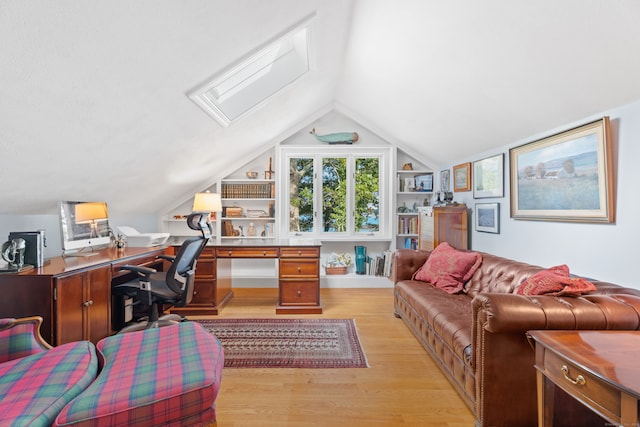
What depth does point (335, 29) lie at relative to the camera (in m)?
2.62

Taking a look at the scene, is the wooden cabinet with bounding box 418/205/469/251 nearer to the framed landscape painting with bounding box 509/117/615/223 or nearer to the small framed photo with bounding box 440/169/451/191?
the small framed photo with bounding box 440/169/451/191

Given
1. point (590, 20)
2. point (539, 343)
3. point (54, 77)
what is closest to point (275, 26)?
point (54, 77)

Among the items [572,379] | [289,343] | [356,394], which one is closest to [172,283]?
[289,343]

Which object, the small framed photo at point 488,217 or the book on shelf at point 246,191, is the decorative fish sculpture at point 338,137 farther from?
the small framed photo at point 488,217

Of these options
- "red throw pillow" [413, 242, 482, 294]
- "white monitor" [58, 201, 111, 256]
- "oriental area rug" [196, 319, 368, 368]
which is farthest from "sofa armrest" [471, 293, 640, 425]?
"white monitor" [58, 201, 111, 256]

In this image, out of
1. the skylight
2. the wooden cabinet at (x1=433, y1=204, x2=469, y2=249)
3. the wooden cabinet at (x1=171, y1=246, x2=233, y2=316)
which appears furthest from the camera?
the wooden cabinet at (x1=433, y1=204, x2=469, y2=249)

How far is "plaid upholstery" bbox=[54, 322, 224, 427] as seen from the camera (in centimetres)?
104

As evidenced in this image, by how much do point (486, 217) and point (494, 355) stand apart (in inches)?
83.2

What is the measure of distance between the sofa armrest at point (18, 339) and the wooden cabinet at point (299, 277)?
2.17 metres

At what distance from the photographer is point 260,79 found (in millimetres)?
2988

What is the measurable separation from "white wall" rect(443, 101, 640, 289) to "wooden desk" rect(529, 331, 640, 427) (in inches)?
31.9

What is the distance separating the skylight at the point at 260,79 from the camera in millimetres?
2729

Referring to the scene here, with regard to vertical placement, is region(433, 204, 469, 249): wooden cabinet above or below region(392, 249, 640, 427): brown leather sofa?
above

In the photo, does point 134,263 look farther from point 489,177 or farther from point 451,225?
point 489,177
